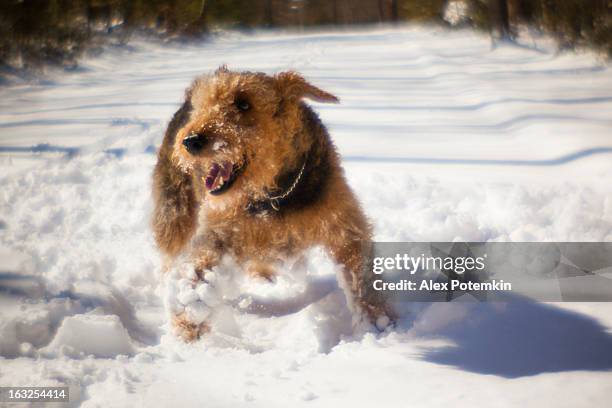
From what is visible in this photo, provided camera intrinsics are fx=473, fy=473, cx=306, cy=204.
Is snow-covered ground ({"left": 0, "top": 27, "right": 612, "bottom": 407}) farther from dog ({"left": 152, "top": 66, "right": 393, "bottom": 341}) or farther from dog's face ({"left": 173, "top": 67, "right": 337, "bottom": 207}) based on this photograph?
dog's face ({"left": 173, "top": 67, "right": 337, "bottom": 207})

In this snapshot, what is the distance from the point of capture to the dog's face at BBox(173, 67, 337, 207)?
153 cm

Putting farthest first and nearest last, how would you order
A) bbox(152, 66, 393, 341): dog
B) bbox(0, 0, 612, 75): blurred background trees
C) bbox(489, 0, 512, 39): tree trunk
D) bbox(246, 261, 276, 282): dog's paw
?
1. bbox(489, 0, 512, 39): tree trunk
2. bbox(246, 261, 276, 282): dog's paw
3. bbox(0, 0, 612, 75): blurred background trees
4. bbox(152, 66, 393, 341): dog

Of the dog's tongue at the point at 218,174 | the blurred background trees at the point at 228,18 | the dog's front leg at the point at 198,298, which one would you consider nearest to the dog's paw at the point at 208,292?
the dog's front leg at the point at 198,298

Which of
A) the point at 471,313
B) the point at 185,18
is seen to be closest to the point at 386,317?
the point at 471,313

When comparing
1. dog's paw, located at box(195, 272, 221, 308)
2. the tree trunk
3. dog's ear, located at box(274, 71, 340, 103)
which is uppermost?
the tree trunk

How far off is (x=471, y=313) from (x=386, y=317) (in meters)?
0.27

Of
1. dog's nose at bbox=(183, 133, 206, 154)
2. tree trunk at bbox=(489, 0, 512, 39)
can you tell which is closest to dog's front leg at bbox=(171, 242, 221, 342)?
dog's nose at bbox=(183, 133, 206, 154)

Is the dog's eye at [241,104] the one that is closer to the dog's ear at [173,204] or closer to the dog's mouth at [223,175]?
the dog's mouth at [223,175]

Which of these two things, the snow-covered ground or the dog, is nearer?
the snow-covered ground

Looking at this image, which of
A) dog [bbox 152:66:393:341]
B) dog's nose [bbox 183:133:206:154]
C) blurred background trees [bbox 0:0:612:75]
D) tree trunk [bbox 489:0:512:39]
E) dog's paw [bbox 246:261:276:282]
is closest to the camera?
dog's nose [bbox 183:133:206:154]

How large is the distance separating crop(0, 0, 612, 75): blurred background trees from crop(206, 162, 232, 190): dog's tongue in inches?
32.4

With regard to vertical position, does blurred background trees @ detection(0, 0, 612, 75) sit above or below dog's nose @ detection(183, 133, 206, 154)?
above

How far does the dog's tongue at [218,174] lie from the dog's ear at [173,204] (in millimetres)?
245

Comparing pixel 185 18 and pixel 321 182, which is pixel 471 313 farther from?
pixel 185 18
